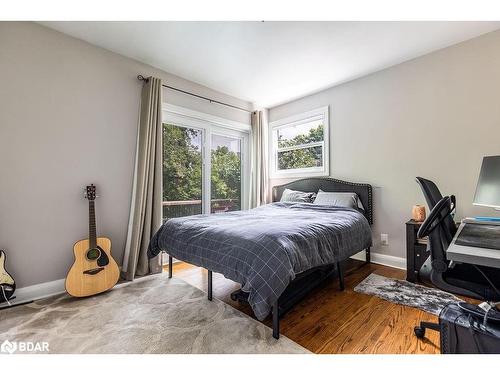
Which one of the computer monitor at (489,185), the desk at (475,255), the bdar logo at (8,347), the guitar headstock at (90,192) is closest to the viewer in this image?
the desk at (475,255)

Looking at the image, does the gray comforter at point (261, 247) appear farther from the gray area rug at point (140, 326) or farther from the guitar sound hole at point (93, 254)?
the guitar sound hole at point (93, 254)

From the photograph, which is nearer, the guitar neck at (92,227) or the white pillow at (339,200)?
the guitar neck at (92,227)

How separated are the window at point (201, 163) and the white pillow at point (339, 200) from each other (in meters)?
1.41

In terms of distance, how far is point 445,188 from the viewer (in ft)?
8.27

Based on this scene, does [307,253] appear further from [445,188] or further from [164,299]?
[445,188]

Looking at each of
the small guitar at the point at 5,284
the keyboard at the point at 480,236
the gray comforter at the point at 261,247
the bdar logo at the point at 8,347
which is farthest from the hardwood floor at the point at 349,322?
the small guitar at the point at 5,284

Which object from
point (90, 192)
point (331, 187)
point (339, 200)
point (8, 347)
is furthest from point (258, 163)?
point (8, 347)

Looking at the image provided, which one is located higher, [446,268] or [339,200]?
[339,200]

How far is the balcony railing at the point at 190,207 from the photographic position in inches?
127

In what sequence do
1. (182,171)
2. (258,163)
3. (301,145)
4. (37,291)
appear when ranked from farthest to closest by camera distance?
(258,163), (301,145), (182,171), (37,291)

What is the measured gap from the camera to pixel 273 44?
242cm

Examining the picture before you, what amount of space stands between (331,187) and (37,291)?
3.44 m

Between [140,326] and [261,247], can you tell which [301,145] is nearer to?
[261,247]
